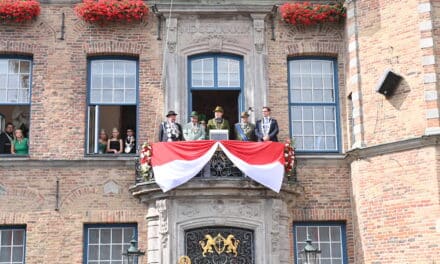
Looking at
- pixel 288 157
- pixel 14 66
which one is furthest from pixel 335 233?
pixel 14 66

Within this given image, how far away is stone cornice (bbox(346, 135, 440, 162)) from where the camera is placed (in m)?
14.0

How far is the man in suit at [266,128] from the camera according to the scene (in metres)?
15.2

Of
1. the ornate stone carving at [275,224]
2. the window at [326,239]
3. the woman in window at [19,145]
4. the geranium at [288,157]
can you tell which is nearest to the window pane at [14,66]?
the woman in window at [19,145]

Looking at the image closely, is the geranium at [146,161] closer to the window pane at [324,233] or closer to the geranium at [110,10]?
the geranium at [110,10]

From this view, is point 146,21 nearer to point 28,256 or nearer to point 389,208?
point 28,256

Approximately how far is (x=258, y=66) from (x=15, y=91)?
5.55 meters

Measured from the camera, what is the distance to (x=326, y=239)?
1575 centimetres

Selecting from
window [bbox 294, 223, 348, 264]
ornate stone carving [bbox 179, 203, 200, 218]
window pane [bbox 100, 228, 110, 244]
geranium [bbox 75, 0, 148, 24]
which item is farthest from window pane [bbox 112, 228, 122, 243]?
geranium [bbox 75, 0, 148, 24]

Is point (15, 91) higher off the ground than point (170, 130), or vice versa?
point (15, 91)

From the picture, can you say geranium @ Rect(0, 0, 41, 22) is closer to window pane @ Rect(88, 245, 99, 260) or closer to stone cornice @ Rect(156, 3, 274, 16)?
stone cornice @ Rect(156, 3, 274, 16)

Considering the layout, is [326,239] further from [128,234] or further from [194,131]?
[128,234]

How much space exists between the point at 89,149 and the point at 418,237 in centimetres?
729

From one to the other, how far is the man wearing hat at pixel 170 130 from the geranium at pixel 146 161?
1.49 feet

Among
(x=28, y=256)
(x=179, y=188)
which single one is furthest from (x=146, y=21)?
(x=28, y=256)
